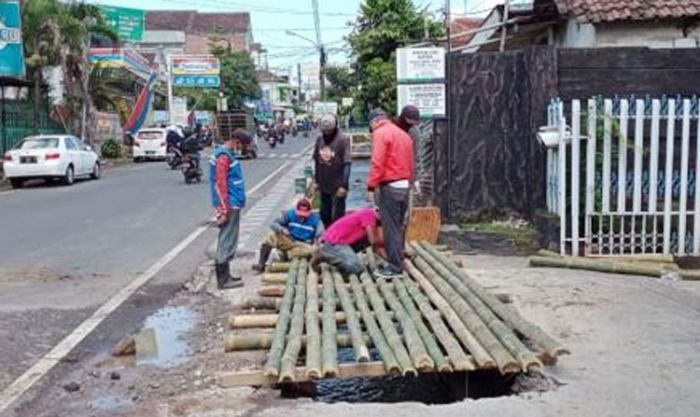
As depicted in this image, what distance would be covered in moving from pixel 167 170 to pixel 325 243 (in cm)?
2277

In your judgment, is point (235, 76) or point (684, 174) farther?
point (235, 76)

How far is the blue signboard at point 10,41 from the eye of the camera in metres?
26.2

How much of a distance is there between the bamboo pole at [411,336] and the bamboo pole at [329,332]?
468 millimetres

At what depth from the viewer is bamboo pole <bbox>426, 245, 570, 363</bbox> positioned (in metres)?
5.51

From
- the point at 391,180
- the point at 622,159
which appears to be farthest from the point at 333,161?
the point at 622,159

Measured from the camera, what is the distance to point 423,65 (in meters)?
10.8

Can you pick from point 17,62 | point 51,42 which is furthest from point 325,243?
point 51,42

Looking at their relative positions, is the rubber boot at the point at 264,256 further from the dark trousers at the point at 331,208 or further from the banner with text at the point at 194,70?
the banner with text at the point at 194,70

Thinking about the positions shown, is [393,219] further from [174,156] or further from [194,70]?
[194,70]

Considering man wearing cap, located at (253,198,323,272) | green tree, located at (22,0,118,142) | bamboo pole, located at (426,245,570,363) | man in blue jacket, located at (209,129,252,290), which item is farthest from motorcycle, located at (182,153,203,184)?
bamboo pole, located at (426,245,570,363)

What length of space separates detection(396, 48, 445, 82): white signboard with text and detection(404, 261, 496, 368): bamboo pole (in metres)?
3.40

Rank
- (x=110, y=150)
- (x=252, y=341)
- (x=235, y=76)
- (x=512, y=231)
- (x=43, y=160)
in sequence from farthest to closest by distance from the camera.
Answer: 1. (x=235, y=76)
2. (x=110, y=150)
3. (x=43, y=160)
4. (x=512, y=231)
5. (x=252, y=341)

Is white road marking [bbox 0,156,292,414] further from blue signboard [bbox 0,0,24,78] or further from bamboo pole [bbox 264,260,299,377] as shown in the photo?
blue signboard [bbox 0,0,24,78]

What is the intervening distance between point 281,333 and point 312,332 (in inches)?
8.4
